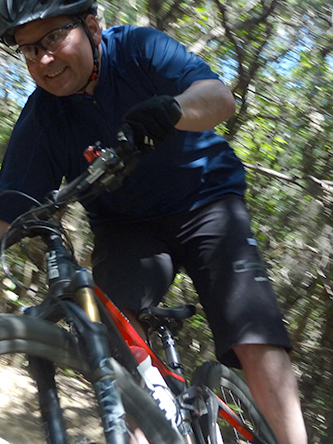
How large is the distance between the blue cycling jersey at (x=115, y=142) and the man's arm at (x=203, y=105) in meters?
0.15

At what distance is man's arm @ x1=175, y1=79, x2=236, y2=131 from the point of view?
1.85m

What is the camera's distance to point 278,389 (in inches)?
78.4

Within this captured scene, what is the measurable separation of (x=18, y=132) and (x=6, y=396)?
195 cm

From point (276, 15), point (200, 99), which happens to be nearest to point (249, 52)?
point (276, 15)

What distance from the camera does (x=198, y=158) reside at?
230 centimetres

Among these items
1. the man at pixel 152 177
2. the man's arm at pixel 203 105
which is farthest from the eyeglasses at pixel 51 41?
the man's arm at pixel 203 105

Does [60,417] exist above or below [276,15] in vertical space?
Answer: below

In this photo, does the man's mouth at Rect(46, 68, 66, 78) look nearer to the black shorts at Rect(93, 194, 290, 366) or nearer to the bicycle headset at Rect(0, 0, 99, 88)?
the bicycle headset at Rect(0, 0, 99, 88)

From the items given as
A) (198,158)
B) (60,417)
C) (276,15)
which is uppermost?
(276,15)

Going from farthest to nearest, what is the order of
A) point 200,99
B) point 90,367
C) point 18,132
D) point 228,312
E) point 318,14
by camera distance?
point 318,14 < point 18,132 < point 228,312 < point 200,99 < point 90,367

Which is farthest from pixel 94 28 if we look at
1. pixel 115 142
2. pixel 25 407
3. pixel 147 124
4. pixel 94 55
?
pixel 25 407

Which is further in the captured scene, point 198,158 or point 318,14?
point 318,14

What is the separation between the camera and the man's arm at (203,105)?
185 centimetres

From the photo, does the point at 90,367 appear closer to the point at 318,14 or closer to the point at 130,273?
the point at 130,273
